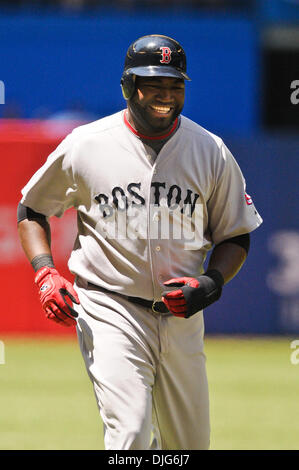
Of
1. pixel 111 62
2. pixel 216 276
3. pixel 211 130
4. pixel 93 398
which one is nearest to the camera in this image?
pixel 216 276

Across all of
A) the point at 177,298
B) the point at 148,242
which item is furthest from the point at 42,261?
the point at 177,298

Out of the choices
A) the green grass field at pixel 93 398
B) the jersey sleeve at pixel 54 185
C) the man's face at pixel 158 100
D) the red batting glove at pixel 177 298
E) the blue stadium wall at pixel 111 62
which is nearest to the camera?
the red batting glove at pixel 177 298

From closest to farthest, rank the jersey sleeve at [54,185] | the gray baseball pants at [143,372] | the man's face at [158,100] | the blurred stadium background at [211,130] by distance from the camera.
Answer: the gray baseball pants at [143,372] → the man's face at [158,100] → the jersey sleeve at [54,185] → the blurred stadium background at [211,130]

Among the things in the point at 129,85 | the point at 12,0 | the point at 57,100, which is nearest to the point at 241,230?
the point at 129,85

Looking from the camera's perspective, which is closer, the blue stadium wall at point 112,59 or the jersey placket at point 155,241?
the jersey placket at point 155,241

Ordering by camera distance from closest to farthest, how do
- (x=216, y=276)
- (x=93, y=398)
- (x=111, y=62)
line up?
(x=216, y=276) → (x=93, y=398) → (x=111, y=62)

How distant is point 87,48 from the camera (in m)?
21.1

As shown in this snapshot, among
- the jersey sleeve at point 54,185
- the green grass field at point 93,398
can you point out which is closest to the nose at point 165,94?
the jersey sleeve at point 54,185

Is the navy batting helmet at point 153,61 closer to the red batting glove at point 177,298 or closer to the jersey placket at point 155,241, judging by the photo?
the jersey placket at point 155,241

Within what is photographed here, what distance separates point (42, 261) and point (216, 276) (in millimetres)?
917

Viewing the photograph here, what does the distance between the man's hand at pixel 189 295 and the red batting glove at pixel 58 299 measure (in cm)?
47

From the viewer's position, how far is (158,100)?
16.6ft

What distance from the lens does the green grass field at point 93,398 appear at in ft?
25.6

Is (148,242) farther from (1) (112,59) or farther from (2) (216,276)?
(1) (112,59)
